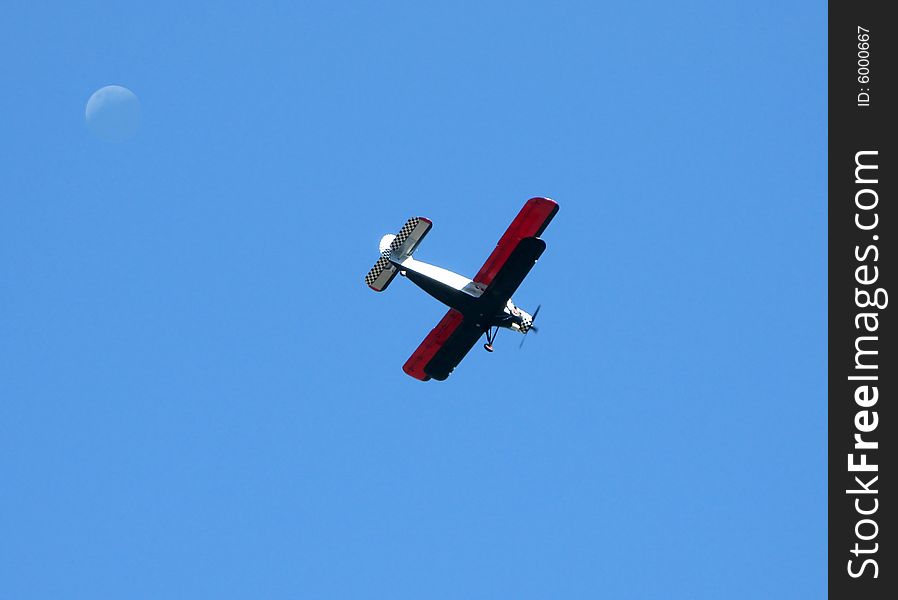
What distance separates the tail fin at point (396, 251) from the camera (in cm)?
4569

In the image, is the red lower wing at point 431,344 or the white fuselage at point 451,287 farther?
the red lower wing at point 431,344

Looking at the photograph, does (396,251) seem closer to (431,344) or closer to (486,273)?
(486,273)

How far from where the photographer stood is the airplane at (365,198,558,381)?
44531 millimetres

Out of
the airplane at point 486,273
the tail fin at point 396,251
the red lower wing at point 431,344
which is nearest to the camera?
the airplane at point 486,273

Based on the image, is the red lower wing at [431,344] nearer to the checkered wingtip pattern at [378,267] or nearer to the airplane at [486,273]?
the airplane at [486,273]

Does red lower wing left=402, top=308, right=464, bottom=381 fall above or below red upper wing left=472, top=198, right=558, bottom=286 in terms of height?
below

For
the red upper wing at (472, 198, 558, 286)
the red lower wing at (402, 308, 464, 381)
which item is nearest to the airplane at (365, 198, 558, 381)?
the red upper wing at (472, 198, 558, 286)

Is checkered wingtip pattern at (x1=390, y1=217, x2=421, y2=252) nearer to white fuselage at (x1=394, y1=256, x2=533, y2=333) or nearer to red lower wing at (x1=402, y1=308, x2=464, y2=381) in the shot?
white fuselage at (x1=394, y1=256, x2=533, y2=333)

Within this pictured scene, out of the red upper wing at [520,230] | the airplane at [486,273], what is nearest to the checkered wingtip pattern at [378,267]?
the airplane at [486,273]

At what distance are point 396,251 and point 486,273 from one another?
3.36m
